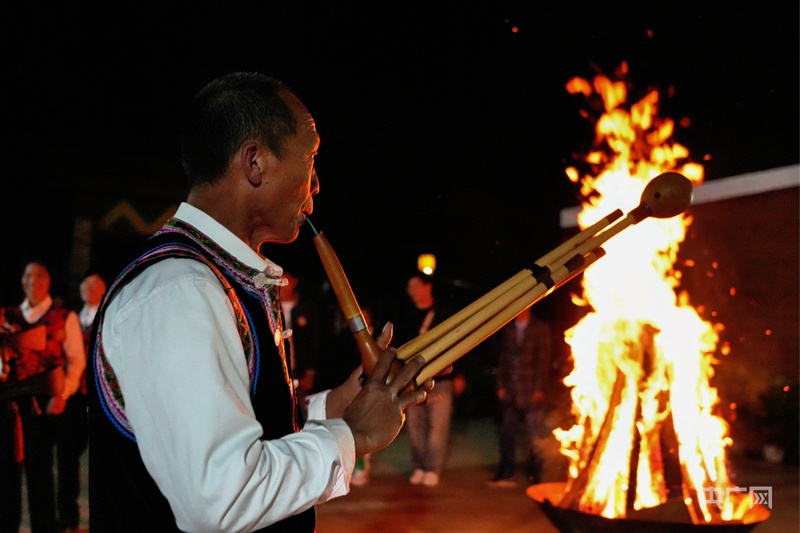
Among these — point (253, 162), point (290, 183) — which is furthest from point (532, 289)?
point (253, 162)

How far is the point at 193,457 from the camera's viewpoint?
4.47 ft

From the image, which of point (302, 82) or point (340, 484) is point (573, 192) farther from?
point (340, 484)

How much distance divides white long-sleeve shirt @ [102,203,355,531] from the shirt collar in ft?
0.78

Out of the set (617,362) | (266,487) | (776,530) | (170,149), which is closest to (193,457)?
Result: (266,487)

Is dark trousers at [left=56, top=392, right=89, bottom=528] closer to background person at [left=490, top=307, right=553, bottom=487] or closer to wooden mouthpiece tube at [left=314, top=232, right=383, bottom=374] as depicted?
background person at [left=490, top=307, right=553, bottom=487]

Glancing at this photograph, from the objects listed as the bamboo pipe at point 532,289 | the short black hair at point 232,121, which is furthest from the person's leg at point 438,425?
the short black hair at point 232,121

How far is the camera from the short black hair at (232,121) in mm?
1778

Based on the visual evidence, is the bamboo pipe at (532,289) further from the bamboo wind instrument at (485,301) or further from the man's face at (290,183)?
the man's face at (290,183)

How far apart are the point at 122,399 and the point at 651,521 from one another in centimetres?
329

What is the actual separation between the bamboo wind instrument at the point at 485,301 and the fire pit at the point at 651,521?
6.82 feet

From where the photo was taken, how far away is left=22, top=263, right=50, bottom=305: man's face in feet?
18.6

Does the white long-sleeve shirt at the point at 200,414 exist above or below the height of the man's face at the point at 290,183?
below

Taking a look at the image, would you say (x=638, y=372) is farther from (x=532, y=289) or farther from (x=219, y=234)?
(x=219, y=234)

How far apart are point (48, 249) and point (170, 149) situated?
308 cm
